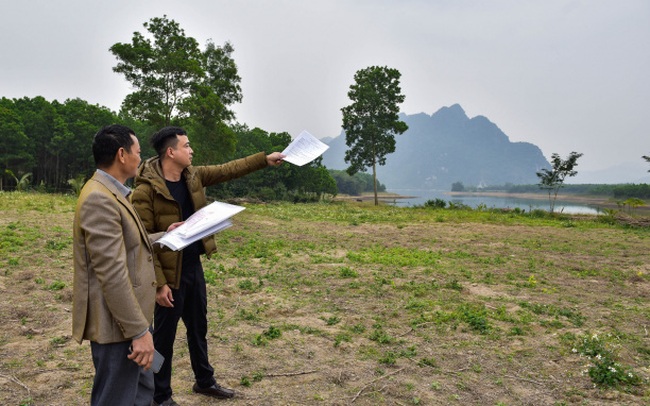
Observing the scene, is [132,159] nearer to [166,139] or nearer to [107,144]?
[107,144]

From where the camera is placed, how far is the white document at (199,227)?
2684mm

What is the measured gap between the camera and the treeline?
130ft

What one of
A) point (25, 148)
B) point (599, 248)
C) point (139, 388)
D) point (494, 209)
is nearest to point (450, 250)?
point (599, 248)

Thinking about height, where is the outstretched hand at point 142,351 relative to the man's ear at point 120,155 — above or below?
below

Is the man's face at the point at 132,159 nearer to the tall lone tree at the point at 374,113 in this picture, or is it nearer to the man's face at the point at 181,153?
the man's face at the point at 181,153

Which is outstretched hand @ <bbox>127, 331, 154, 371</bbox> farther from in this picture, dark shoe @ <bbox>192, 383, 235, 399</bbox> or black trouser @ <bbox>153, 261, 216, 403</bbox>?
dark shoe @ <bbox>192, 383, 235, 399</bbox>

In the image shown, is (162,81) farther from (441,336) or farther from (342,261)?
(441,336)

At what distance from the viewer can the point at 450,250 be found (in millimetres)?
11578

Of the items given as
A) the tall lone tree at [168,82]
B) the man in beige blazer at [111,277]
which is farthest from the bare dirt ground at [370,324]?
the tall lone tree at [168,82]

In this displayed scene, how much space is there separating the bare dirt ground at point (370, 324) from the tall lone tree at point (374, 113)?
27.9 m

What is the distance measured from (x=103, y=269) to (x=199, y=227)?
760 millimetres

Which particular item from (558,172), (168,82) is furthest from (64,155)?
(558,172)

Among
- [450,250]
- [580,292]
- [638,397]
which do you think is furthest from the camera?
[450,250]

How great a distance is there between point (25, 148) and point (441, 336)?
47872 millimetres
